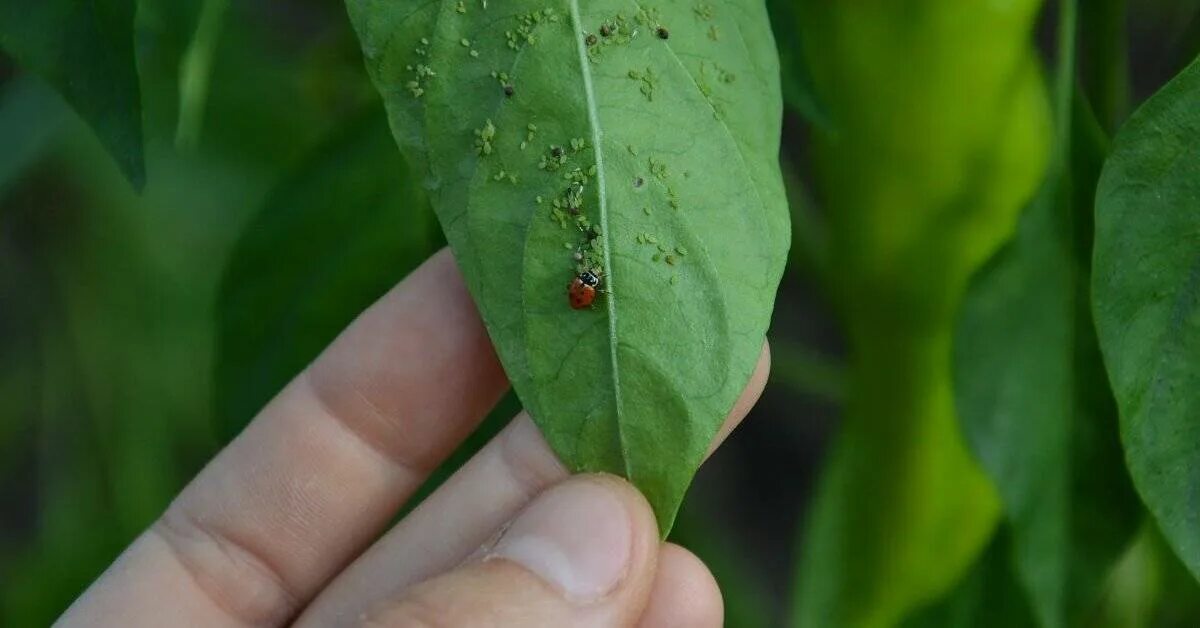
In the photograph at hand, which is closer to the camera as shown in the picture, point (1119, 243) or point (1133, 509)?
point (1119, 243)

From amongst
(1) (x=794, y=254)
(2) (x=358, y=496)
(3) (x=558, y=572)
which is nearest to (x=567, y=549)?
(3) (x=558, y=572)

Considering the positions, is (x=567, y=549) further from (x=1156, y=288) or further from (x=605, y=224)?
(x=1156, y=288)

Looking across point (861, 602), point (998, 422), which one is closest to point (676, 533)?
point (861, 602)

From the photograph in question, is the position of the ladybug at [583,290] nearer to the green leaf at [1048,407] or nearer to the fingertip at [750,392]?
the fingertip at [750,392]

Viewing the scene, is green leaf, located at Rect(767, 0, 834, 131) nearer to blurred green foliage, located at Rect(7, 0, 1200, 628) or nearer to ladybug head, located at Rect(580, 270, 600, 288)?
blurred green foliage, located at Rect(7, 0, 1200, 628)

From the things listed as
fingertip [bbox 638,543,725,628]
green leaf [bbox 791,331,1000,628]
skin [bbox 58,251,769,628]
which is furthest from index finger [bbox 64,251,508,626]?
green leaf [bbox 791,331,1000,628]

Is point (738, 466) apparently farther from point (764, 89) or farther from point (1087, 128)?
point (764, 89)

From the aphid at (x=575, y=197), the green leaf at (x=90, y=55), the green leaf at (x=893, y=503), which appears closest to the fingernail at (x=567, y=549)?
the aphid at (x=575, y=197)
